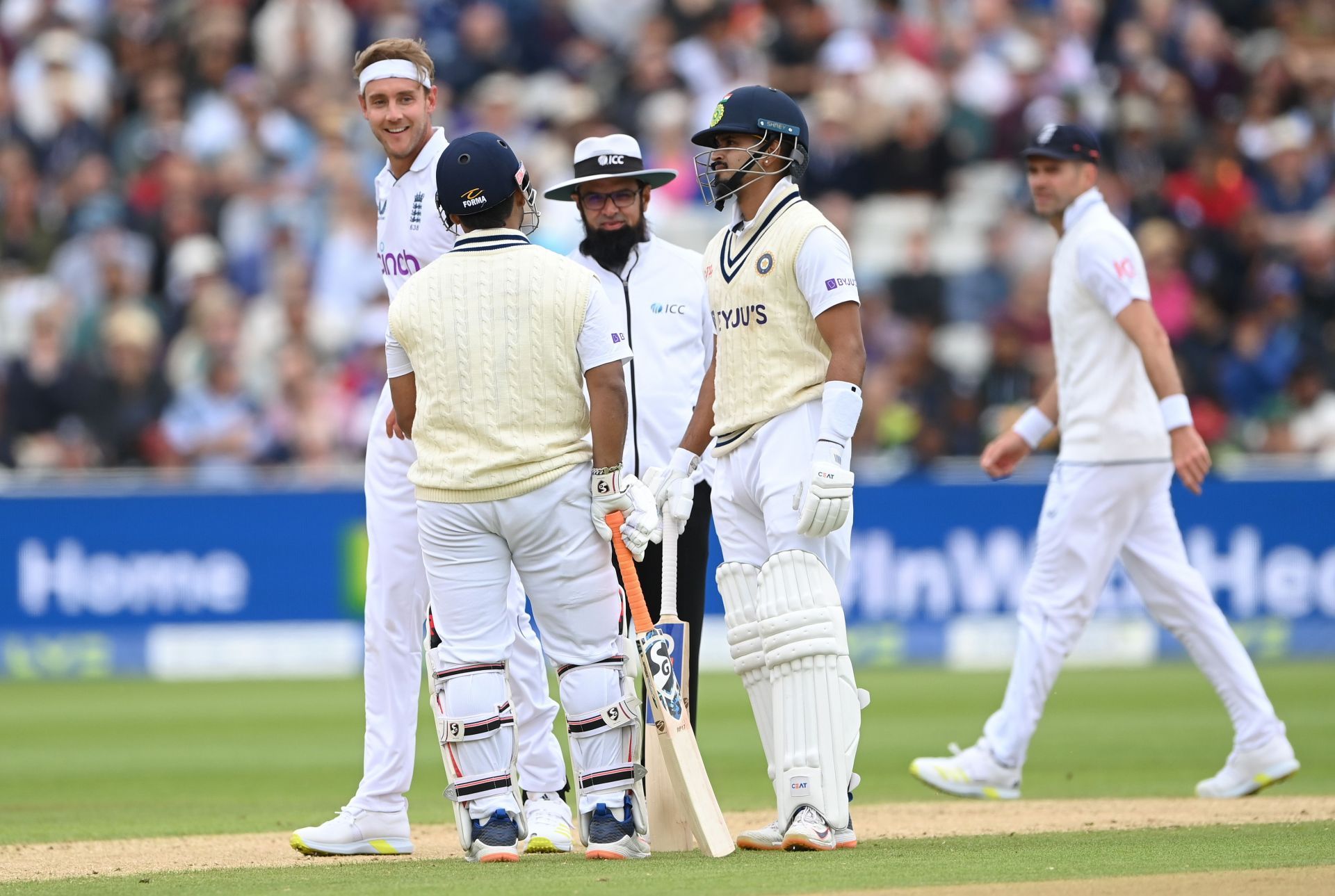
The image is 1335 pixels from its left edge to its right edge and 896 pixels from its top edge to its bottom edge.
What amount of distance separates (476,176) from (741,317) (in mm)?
993

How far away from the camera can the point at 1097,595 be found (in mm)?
8586

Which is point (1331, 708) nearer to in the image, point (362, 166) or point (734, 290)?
point (734, 290)

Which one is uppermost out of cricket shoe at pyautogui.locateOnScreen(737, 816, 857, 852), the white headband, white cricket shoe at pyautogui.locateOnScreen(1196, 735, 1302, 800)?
the white headband

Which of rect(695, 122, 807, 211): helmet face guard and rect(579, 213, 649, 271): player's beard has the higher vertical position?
rect(695, 122, 807, 211): helmet face guard

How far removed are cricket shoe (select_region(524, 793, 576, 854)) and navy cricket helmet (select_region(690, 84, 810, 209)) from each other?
7.26 ft

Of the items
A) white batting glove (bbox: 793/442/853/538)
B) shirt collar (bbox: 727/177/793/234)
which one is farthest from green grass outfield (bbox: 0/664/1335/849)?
shirt collar (bbox: 727/177/793/234)

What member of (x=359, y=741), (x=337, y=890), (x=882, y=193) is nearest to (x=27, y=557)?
(x=359, y=741)

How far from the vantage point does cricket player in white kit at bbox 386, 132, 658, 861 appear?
6.22 metres

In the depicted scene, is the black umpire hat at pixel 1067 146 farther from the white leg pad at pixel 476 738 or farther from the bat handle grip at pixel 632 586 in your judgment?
the white leg pad at pixel 476 738

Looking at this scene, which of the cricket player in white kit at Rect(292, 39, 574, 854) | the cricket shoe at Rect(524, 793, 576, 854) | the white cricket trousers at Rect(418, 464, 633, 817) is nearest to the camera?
the white cricket trousers at Rect(418, 464, 633, 817)

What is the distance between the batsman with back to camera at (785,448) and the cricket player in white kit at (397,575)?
94cm

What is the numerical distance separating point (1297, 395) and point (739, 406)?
10734 mm

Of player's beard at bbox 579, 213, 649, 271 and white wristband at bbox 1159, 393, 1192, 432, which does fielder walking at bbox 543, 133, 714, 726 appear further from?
white wristband at bbox 1159, 393, 1192, 432

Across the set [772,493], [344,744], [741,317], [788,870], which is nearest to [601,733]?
[788,870]
